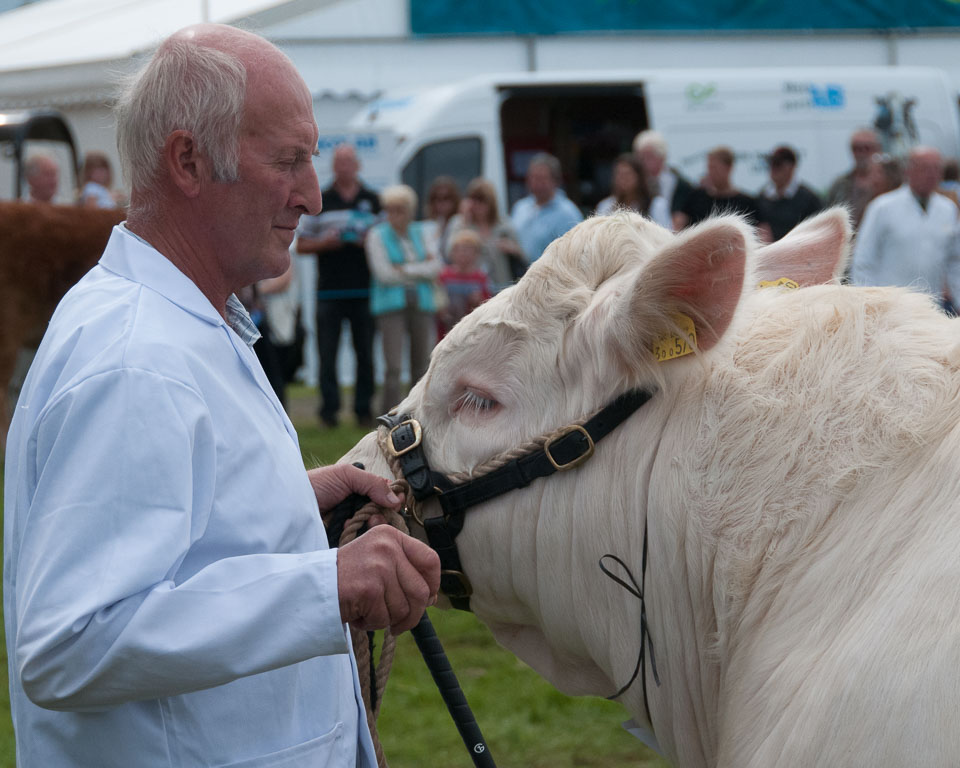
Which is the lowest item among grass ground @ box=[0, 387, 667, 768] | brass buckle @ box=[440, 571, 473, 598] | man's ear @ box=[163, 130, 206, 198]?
grass ground @ box=[0, 387, 667, 768]

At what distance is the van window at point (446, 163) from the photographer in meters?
14.0

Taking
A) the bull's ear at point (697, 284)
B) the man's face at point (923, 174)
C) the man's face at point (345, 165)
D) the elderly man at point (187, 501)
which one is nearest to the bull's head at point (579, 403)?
the bull's ear at point (697, 284)

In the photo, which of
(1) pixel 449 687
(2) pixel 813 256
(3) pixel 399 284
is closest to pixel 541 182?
(3) pixel 399 284

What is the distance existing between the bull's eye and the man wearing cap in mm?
8723

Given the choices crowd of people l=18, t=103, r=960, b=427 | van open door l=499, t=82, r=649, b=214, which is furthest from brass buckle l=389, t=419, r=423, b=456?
van open door l=499, t=82, r=649, b=214

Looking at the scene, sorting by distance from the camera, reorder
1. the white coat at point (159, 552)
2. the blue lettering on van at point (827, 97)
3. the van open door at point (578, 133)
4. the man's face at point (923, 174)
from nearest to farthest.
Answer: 1. the white coat at point (159, 552)
2. the man's face at point (923, 174)
3. the blue lettering on van at point (827, 97)
4. the van open door at point (578, 133)

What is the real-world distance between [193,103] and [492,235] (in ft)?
33.0

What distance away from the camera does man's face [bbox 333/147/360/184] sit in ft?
37.6

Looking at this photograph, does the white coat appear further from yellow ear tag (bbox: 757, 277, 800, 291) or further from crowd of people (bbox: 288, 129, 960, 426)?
crowd of people (bbox: 288, 129, 960, 426)

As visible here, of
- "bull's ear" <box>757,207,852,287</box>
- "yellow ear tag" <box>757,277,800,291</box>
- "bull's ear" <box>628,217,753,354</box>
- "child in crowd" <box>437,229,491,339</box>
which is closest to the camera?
"bull's ear" <box>628,217,753,354</box>

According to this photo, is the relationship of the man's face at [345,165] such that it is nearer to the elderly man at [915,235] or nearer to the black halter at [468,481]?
the elderly man at [915,235]

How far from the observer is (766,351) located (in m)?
2.38

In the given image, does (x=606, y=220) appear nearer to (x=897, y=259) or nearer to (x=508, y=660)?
(x=508, y=660)

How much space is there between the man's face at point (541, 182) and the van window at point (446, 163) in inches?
100
